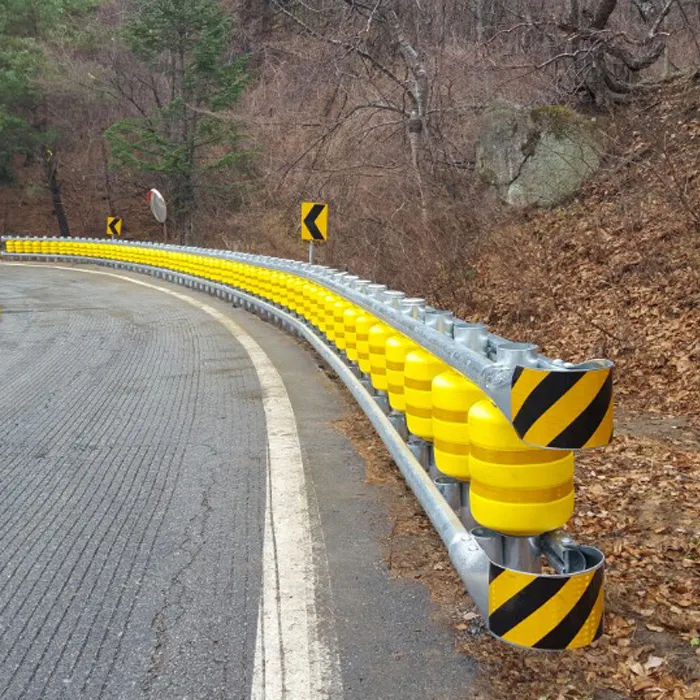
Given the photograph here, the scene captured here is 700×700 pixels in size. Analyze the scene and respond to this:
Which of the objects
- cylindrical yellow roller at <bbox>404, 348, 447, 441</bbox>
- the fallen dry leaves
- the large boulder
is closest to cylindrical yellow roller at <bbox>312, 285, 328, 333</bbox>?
the fallen dry leaves

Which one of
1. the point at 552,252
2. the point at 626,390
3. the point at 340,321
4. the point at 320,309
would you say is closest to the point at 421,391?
the point at 340,321

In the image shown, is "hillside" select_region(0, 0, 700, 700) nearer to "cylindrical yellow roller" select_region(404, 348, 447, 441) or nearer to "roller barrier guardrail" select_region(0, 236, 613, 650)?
"roller barrier guardrail" select_region(0, 236, 613, 650)

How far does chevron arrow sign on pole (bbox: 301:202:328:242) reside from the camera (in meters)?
13.7

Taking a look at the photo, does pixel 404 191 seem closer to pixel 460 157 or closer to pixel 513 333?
pixel 460 157

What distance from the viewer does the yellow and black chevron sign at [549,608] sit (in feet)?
8.29

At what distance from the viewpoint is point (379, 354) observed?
5.51 metres

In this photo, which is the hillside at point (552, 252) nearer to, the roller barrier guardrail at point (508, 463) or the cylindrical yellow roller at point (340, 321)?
the roller barrier guardrail at point (508, 463)

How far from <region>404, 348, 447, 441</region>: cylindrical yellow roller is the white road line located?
78cm

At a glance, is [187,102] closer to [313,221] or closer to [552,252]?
[313,221]

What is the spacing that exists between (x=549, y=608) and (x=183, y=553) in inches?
76.1

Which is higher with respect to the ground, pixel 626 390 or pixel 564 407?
pixel 564 407

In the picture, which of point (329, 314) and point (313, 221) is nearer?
point (329, 314)

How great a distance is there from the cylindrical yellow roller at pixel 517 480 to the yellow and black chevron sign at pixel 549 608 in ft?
0.71

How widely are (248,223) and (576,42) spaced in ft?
63.1
